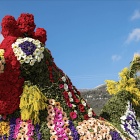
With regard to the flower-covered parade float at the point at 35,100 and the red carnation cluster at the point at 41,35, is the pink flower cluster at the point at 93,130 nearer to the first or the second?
the flower-covered parade float at the point at 35,100

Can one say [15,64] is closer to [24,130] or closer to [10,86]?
[10,86]

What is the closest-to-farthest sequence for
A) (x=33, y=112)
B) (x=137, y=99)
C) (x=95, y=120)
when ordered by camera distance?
1. (x=33, y=112)
2. (x=95, y=120)
3. (x=137, y=99)

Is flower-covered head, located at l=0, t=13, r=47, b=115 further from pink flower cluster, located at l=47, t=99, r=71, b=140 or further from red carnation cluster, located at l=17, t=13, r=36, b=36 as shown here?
pink flower cluster, located at l=47, t=99, r=71, b=140

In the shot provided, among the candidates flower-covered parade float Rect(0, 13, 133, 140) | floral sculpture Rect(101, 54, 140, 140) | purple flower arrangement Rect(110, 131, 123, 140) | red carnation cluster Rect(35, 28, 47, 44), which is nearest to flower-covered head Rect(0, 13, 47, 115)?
flower-covered parade float Rect(0, 13, 133, 140)

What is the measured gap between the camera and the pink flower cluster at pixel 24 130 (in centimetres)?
622

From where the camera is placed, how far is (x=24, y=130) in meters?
6.26

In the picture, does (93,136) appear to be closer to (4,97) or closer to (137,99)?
(4,97)

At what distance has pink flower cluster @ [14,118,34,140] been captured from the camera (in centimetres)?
622

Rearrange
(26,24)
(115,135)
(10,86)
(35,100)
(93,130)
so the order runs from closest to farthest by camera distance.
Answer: (35,100)
(10,86)
(93,130)
(115,135)
(26,24)

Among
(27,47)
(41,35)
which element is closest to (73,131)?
(27,47)

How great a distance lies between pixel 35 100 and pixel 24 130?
0.50m

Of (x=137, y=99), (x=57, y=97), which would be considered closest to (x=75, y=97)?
(x=57, y=97)

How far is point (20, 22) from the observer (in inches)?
271

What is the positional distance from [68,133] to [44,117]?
1.52 ft
